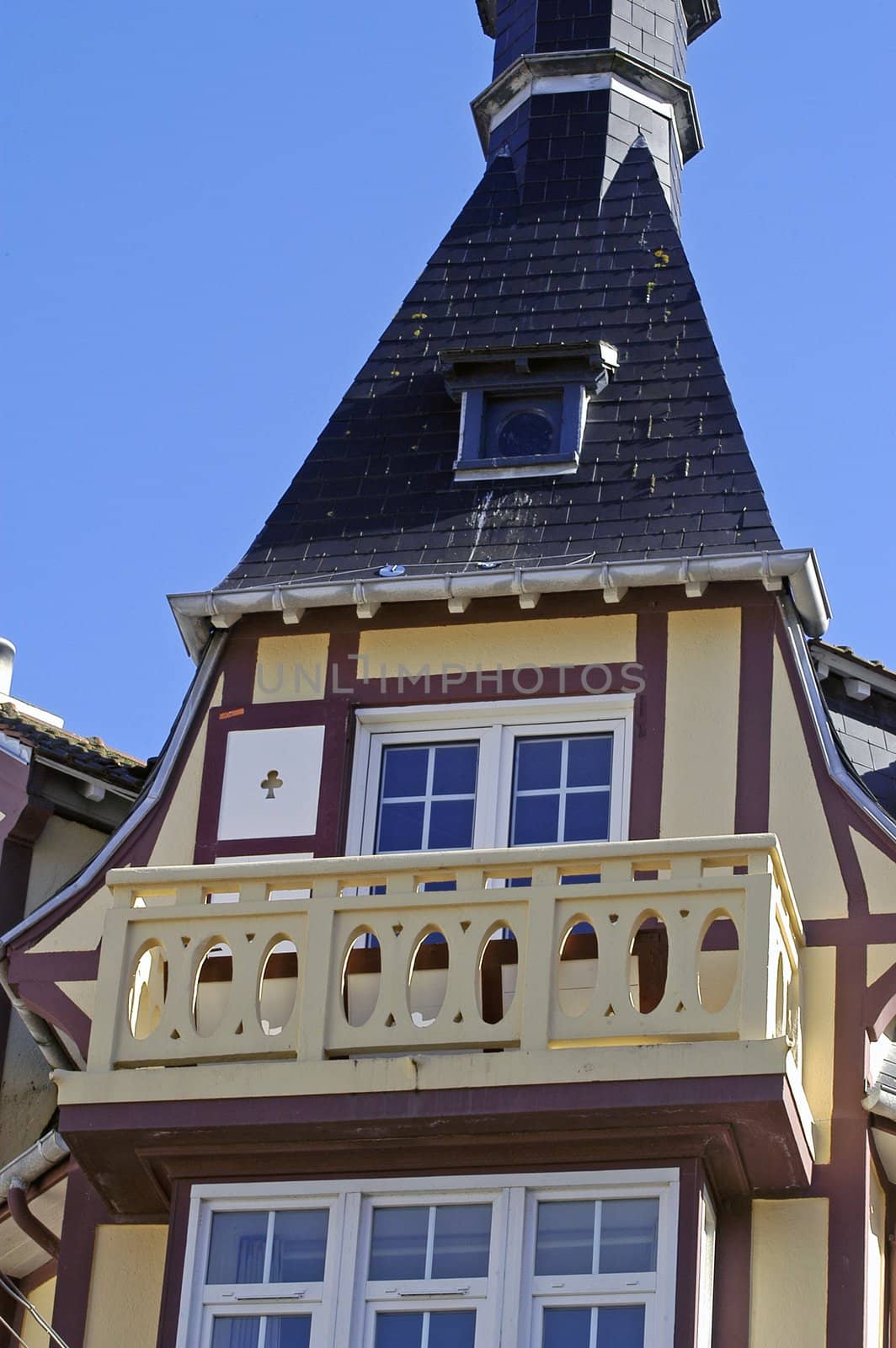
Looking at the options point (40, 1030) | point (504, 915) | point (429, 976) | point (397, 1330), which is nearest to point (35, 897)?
point (40, 1030)

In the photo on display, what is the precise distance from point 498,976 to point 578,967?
0.46 metres

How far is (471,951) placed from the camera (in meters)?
16.9

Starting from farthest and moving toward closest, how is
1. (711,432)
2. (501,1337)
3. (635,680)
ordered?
1. (711,432)
2. (635,680)
3. (501,1337)

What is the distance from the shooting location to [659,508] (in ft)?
64.2

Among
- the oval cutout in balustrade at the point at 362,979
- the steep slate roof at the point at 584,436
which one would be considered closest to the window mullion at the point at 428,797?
the oval cutout in balustrade at the point at 362,979

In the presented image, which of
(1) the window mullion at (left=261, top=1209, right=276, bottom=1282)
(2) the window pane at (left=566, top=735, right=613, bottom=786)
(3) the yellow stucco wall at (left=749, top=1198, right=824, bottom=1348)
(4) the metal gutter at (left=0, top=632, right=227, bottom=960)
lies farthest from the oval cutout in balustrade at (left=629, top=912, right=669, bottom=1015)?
(4) the metal gutter at (left=0, top=632, right=227, bottom=960)

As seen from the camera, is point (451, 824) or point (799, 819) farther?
point (451, 824)

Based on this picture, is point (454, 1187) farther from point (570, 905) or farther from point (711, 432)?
point (711, 432)

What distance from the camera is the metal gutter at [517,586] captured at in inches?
741

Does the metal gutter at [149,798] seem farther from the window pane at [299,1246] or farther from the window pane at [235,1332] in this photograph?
the window pane at [235,1332]

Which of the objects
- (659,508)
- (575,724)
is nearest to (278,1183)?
(575,724)

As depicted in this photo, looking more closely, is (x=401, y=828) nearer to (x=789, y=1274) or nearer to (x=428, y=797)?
(x=428, y=797)

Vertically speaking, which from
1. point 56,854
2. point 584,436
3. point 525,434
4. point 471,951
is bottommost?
point 471,951

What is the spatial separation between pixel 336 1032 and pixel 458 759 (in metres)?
2.64
